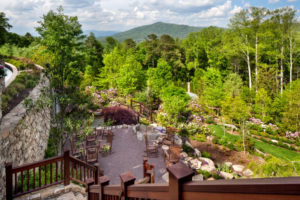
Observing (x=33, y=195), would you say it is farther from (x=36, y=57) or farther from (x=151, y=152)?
(x=36, y=57)

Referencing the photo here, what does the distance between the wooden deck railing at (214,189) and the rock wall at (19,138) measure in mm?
3774

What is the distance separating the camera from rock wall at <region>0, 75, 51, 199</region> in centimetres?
404

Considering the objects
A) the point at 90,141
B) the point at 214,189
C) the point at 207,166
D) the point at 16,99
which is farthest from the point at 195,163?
the point at 214,189

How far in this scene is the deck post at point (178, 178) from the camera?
3.31 feet

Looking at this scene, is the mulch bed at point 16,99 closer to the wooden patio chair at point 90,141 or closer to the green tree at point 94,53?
the wooden patio chair at point 90,141

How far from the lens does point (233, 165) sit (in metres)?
8.95

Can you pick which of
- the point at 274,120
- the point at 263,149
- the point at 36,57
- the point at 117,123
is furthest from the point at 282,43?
the point at 36,57

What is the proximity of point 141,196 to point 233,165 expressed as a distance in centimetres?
880

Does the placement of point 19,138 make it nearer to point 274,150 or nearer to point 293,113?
point 274,150

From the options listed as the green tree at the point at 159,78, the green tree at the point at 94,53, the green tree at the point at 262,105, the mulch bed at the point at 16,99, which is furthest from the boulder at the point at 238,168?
the green tree at the point at 94,53

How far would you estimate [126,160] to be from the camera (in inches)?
291

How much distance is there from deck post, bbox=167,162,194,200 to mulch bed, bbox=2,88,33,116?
583 cm

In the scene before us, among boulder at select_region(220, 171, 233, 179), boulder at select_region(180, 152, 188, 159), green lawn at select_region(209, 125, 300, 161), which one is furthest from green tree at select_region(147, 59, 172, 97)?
boulder at select_region(220, 171, 233, 179)

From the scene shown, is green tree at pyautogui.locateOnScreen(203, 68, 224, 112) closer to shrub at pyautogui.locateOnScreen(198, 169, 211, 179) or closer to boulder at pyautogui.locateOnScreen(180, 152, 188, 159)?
boulder at pyautogui.locateOnScreen(180, 152, 188, 159)
